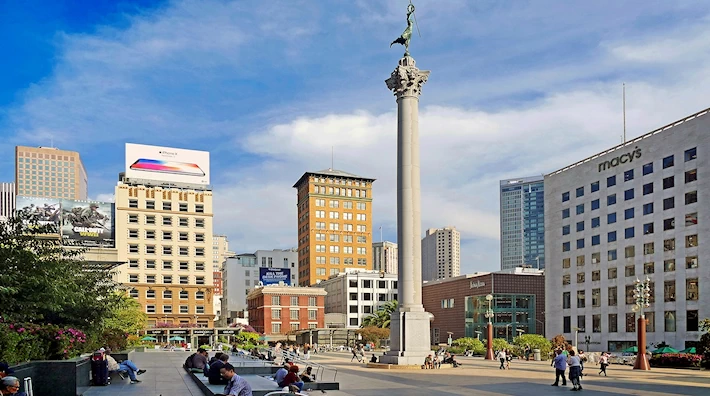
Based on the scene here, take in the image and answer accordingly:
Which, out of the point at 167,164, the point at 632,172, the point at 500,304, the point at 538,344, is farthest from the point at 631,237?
the point at 167,164

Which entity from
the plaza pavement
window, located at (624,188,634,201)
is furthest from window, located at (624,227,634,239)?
the plaza pavement

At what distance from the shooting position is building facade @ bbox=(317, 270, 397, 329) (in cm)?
14725

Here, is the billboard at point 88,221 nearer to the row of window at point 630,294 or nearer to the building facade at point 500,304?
the building facade at point 500,304

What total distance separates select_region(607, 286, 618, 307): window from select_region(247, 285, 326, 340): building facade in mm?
58640

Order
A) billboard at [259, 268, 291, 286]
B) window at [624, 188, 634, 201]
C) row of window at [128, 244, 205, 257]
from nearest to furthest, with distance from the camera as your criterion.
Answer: window at [624, 188, 634, 201] < row of window at [128, 244, 205, 257] < billboard at [259, 268, 291, 286]

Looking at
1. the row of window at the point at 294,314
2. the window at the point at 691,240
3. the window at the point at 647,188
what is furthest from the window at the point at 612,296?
the row of window at the point at 294,314

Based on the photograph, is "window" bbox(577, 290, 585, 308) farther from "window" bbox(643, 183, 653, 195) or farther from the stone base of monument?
the stone base of monument

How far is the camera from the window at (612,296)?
93875mm

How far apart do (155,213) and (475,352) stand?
200 feet

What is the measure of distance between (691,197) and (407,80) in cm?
4574

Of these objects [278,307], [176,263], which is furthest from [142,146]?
[278,307]

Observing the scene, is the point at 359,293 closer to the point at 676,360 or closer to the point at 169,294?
the point at 169,294

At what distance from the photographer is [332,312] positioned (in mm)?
156625

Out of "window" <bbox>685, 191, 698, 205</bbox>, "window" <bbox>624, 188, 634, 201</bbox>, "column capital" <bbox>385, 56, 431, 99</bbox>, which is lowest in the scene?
"window" <bbox>685, 191, 698, 205</bbox>
